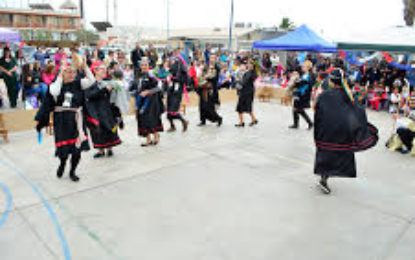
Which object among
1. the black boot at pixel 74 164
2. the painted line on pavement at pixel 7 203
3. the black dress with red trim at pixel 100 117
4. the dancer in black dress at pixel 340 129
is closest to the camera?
the painted line on pavement at pixel 7 203

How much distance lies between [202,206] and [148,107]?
2869 mm

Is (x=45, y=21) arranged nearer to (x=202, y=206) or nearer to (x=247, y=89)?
(x=247, y=89)

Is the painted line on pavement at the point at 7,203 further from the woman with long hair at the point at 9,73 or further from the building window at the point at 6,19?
the building window at the point at 6,19

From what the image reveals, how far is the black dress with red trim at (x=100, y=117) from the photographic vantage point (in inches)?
216

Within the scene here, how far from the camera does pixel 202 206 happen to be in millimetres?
4355

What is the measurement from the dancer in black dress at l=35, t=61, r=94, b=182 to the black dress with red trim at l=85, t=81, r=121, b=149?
462 mm

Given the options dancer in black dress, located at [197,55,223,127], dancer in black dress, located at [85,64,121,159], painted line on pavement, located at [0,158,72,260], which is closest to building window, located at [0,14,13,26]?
dancer in black dress, located at [197,55,223,127]

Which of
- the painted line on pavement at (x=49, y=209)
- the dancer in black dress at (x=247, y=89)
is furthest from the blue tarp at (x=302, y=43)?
the painted line on pavement at (x=49, y=209)

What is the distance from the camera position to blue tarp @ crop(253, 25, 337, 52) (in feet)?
41.3

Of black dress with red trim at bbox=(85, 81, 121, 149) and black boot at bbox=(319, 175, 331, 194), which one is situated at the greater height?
black dress with red trim at bbox=(85, 81, 121, 149)

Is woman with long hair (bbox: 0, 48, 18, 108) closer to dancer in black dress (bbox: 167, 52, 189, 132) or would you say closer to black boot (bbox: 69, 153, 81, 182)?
dancer in black dress (bbox: 167, 52, 189, 132)

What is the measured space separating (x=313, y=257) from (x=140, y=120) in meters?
4.22

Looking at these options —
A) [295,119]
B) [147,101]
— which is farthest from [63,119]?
[295,119]

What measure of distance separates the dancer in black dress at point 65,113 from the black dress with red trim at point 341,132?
10.7 feet
